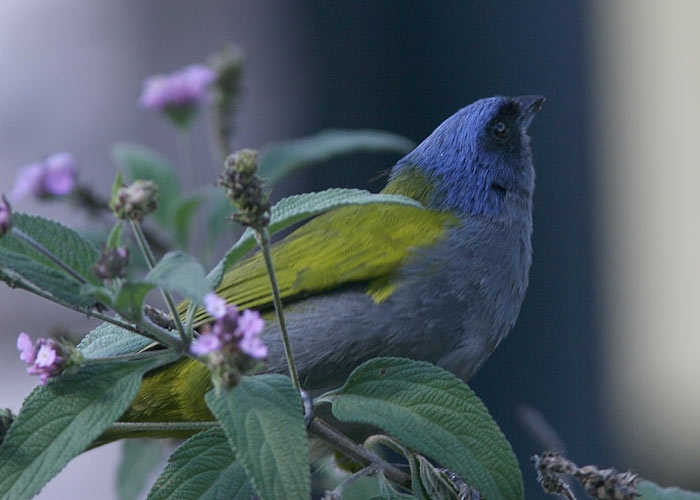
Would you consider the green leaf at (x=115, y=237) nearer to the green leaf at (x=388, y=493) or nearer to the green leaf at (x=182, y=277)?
the green leaf at (x=182, y=277)

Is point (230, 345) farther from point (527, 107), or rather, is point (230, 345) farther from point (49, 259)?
point (527, 107)

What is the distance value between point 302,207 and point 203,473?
0.40m

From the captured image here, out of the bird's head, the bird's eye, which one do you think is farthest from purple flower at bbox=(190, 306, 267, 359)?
the bird's eye

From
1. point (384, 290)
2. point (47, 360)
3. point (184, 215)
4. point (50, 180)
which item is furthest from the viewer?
point (184, 215)

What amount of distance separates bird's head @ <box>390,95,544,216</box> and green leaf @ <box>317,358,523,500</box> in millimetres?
1120

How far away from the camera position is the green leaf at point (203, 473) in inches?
55.2

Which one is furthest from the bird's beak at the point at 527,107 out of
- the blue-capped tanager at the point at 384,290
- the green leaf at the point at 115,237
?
the green leaf at the point at 115,237

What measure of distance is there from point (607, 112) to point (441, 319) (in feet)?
12.8

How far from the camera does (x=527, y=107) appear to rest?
2.83m

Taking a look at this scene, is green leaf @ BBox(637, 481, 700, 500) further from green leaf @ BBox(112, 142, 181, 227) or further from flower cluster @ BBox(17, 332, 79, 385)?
green leaf @ BBox(112, 142, 181, 227)

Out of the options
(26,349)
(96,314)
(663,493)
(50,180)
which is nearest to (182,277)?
(96,314)

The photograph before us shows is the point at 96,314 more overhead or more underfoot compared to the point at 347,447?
more overhead

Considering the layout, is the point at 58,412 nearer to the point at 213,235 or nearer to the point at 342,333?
the point at 342,333

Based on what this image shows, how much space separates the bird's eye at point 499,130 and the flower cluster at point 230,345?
163 centimetres
